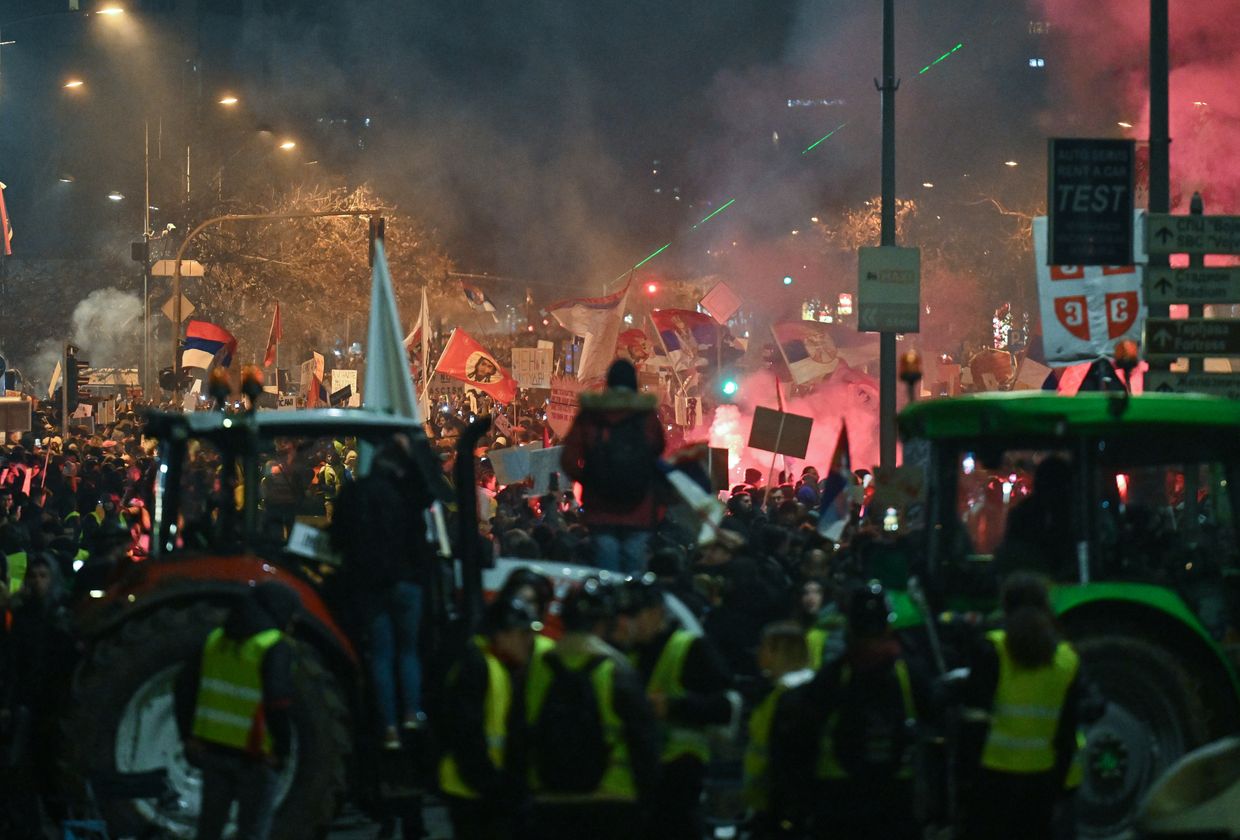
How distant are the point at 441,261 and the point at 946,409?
126 feet

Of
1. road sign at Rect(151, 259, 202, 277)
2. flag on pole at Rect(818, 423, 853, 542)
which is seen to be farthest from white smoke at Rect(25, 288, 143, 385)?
flag on pole at Rect(818, 423, 853, 542)

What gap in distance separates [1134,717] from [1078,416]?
1271 mm

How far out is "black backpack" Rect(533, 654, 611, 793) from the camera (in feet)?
18.6

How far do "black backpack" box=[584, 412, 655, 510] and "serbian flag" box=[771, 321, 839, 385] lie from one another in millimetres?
16797

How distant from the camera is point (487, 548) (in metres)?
8.26

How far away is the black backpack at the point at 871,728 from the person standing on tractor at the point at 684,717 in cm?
54

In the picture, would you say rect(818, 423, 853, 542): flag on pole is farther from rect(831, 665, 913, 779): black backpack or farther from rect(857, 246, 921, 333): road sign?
rect(831, 665, 913, 779): black backpack

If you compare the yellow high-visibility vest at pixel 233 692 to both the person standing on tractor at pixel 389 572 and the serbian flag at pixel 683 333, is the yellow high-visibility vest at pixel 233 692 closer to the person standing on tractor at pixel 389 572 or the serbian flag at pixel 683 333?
the person standing on tractor at pixel 389 572

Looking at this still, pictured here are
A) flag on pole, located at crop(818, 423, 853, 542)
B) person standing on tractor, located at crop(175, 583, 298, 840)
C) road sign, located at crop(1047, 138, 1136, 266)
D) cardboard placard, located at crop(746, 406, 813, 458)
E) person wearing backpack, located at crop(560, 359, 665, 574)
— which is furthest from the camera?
cardboard placard, located at crop(746, 406, 813, 458)

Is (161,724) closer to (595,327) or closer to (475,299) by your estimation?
(595,327)

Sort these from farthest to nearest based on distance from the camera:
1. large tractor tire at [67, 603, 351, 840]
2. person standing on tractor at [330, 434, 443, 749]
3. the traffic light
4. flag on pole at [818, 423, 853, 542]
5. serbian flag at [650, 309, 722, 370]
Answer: serbian flag at [650, 309, 722, 370], the traffic light, flag on pole at [818, 423, 853, 542], person standing on tractor at [330, 434, 443, 749], large tractor tire at [67, 603, 351, 840]

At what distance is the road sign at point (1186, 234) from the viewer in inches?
516

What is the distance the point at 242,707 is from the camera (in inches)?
279

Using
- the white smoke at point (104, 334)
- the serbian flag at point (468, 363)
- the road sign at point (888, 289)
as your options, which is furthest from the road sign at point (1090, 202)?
the white smoke at point (104, 334)
